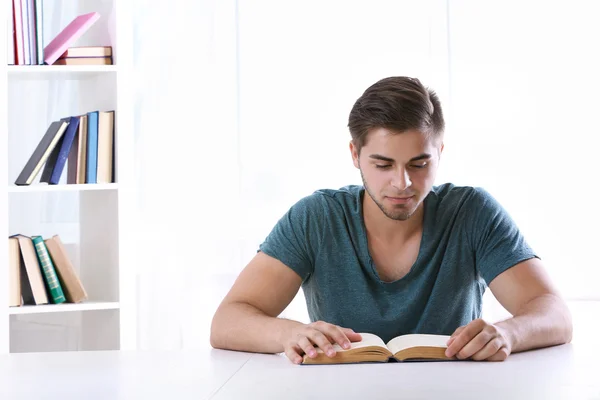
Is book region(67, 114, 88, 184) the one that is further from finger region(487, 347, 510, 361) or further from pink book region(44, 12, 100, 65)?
finger region(487, 347, 510, 361)

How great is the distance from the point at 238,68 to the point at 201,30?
0.65 ft

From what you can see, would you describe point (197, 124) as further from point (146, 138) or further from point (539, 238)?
point (539, 238)

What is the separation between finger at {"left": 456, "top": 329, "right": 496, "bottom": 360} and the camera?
4.54 feet

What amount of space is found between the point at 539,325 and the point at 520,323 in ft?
0.15

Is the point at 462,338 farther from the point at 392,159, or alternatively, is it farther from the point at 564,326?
the point at 392,159

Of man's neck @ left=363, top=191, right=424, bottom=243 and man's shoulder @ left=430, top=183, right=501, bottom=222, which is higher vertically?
man's shoulder @ left=430, top=183, right=501, bottom=222

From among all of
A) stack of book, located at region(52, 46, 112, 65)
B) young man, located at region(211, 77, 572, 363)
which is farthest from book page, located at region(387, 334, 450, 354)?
stack of book, located at region(52, 46, 112, 65)

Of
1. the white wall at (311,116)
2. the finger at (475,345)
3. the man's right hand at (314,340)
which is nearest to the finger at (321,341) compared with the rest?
the man's right hand at (314,340)

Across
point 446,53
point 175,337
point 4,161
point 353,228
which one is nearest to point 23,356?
point 353,228

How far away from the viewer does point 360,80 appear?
3.13 m

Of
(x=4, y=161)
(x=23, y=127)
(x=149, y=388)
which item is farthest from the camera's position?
(x=23, y=127)

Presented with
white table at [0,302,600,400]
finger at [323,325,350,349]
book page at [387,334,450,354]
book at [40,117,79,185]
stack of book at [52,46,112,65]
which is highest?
stack of book at [52,46,112,65]

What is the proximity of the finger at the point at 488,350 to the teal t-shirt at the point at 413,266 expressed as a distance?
1.20 ft

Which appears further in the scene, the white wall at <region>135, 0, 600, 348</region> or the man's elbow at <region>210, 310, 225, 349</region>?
the white wall at <region>135, 0, 600, 348</region>
